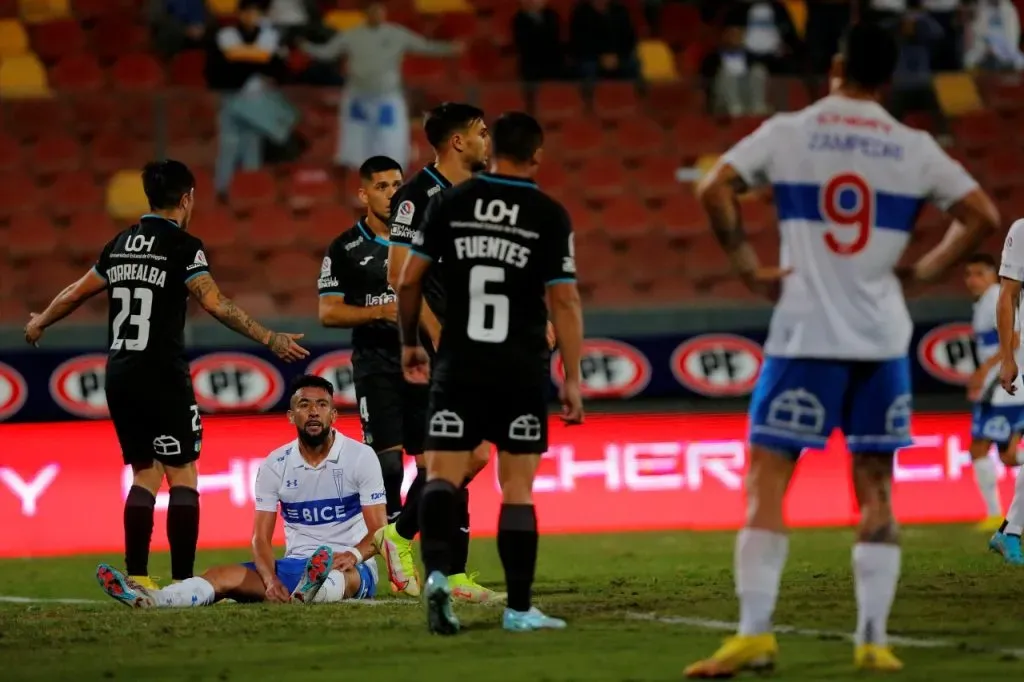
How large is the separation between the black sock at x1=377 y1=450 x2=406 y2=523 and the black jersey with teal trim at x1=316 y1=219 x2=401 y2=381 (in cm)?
48

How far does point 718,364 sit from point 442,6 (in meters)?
7.56

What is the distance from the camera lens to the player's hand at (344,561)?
373 inches

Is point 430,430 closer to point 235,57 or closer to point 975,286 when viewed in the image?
point 975,286

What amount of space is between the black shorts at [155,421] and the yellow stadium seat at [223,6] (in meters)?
11.1

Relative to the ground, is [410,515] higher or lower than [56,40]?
lower

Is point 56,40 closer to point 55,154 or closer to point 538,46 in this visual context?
point 55,154

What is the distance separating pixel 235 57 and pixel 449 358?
1140cm

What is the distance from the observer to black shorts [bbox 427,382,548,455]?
7.34 metres

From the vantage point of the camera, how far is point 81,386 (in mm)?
14281

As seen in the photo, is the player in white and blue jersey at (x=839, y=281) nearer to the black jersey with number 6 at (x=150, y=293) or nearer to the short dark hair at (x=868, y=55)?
the short dark hair at (x=868, y=55)

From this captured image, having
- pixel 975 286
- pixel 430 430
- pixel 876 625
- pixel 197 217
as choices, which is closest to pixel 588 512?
pixel 975 286

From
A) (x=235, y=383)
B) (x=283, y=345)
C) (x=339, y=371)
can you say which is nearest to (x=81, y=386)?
(x=235, y=383)

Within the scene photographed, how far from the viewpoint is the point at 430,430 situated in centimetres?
740

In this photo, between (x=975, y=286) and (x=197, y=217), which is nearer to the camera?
(x=975, y=286)
